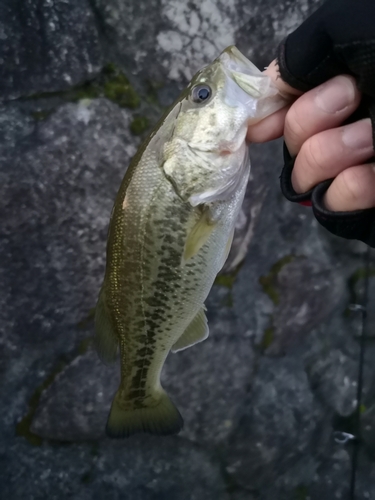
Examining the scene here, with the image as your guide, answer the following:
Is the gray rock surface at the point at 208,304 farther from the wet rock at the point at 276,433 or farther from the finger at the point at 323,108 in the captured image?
the finger at the point at 323,108

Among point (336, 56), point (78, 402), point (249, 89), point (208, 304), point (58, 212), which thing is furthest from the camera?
point (208, 304)

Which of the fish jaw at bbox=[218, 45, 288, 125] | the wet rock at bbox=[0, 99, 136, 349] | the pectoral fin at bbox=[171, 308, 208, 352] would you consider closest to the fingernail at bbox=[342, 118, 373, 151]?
the fish jaw at bbox=[218, 45, 288, 125]

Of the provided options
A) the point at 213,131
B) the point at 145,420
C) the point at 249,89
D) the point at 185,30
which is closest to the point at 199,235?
the point at 213,131

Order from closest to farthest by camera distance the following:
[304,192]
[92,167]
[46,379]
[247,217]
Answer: [304,192] < [92,167] < [46,379] < [247,217]

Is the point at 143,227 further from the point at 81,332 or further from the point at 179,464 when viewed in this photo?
the point at 179,464

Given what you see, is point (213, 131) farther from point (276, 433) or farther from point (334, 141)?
point (276, 433)

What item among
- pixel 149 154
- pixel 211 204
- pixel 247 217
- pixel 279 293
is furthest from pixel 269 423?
pixel 149 154

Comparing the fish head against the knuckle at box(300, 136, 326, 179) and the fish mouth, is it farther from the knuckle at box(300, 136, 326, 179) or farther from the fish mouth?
the knuckle at box(300, 136, 326, 179)
